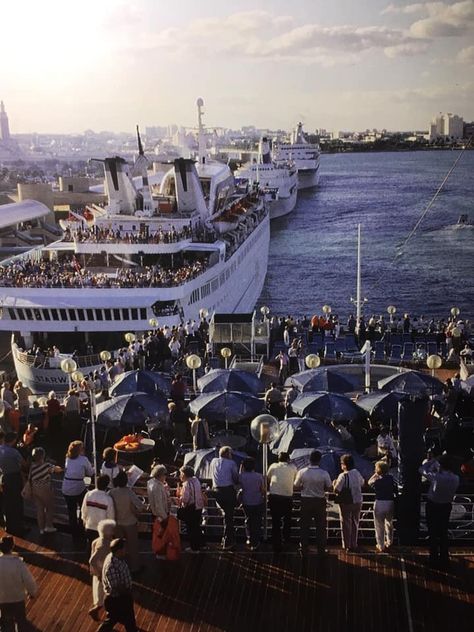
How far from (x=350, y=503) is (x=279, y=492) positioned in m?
0.88

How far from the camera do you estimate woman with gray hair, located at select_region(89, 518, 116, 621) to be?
8367mm

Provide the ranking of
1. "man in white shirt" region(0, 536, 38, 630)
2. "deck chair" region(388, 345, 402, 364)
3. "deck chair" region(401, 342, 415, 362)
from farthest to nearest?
"deck chair" region(401, 342, 415, 362) → "deck chair" region(388, 345, 402, 364) → "man in white shirt" region(0, 536, 38, 630)

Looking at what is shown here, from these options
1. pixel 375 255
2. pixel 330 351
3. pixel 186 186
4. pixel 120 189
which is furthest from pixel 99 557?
pixel 375 255

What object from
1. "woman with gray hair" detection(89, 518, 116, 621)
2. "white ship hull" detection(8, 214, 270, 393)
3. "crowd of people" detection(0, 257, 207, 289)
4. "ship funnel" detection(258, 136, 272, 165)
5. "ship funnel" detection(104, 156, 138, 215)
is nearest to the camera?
"woman with gray hair" detection(89, 518, 116, 621)

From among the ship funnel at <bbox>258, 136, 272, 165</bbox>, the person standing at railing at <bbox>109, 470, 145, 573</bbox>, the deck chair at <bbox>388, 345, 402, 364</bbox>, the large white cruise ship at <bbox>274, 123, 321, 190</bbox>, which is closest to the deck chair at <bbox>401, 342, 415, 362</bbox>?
the deck chair at <bbox>388, 345, 402, 364</bbox>

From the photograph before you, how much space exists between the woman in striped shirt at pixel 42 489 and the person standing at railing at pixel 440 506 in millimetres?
4868

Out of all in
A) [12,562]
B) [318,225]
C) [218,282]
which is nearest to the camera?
[12,562]

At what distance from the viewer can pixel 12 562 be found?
7.76 meters

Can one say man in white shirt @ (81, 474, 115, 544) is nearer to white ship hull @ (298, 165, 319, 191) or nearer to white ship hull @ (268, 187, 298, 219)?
white ship hull @ (268, 187, 298, 219)

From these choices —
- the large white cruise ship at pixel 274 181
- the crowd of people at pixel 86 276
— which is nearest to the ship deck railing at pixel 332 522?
the crowd of people at pixel 86 276

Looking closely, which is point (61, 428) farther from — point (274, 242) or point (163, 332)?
point (274, 242)

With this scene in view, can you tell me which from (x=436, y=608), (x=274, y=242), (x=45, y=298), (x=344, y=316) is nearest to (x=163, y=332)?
(x=45, y=298)

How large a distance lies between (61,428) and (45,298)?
45.3 ft

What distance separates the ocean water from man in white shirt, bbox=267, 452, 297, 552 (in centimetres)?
3629
